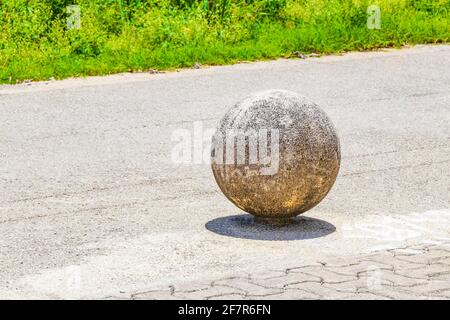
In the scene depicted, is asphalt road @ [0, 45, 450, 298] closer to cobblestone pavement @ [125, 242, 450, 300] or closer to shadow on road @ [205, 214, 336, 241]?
shadow on road @ [205, 214, 336, 241]

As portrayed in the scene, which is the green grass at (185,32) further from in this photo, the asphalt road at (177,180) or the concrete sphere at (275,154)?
the concrete sphere at (275,154)

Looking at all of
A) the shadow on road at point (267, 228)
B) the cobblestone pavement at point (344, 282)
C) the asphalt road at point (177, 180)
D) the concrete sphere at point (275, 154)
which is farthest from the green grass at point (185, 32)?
the cobblestone pavement at point (344, 282)

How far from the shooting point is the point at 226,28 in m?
19.0

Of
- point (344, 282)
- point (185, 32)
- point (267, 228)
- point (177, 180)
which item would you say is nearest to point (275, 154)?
point (267, 228)

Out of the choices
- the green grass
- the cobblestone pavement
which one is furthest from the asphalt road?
the green grass

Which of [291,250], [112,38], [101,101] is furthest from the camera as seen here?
[112,38]

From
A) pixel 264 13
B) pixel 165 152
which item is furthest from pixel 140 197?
pixel 264 13

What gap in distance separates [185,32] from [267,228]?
931 centimetres

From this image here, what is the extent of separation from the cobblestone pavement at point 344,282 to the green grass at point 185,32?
870cm

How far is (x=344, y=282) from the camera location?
8.13 meters

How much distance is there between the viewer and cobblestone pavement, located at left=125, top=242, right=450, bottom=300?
784 cm

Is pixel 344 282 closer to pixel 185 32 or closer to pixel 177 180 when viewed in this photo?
pixel 177 180
